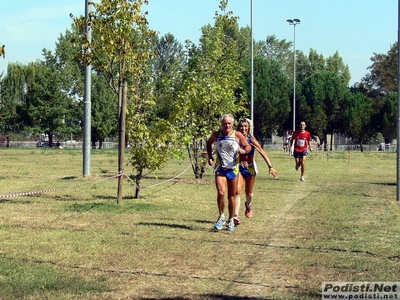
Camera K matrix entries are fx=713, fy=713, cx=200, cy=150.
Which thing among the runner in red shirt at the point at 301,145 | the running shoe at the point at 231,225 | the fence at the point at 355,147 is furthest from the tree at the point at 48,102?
the running shoe at the point at 231,225

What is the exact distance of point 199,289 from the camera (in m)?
7.12

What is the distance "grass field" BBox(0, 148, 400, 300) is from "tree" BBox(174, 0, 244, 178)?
419cm

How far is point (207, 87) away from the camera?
70.8ft

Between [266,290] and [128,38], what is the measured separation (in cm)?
850

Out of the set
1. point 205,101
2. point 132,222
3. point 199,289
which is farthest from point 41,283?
point 205,101

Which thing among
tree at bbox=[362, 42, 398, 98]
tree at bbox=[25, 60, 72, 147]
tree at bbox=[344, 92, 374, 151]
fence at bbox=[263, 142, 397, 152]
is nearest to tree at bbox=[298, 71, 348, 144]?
tree at bbox=[344, 92, 374, 151]

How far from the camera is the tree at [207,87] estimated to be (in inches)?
809

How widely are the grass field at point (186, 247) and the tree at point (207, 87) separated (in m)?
4.19

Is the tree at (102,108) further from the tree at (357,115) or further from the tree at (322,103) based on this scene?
the tree at (357,115)

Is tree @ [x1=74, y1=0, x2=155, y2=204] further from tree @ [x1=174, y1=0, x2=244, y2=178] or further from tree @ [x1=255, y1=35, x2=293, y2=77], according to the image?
tree @ [x1=255, y1=35, x2=293, y2=77]

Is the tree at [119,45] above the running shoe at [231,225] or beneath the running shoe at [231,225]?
above

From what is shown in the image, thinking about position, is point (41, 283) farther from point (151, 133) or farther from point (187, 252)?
point (151, 133)

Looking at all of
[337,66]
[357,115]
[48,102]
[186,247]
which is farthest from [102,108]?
[186,247]

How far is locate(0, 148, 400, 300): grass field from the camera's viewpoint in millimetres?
7227
